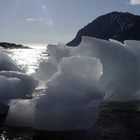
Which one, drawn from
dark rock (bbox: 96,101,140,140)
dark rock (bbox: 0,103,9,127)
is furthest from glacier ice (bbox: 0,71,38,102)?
dark rock (bbox: 96,101,140,140)

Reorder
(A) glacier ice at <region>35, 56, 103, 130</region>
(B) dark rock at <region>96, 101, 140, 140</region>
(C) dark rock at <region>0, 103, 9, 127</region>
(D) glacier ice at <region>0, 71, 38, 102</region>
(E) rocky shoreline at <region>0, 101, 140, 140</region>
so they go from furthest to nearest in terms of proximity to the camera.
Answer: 1. (D) glacier ice at <region>0, 71, 38, 102</region>
2. (C) dark rock at <region>0, 103, 9, 127</region>
3. (A) glacier ice at <region>35, 56, 103, 130</region>
4. (B) dark rock at <region>96, 101, 140, 140</region>
5. (E) rocky shoreline at <region>0, 101, 140, 140</region>

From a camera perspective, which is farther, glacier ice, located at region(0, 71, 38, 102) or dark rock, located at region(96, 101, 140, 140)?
glacier ice, located at region(0, 71, 38, 102)

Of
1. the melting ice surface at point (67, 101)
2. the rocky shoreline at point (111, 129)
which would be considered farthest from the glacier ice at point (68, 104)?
the rocky shoreline at point (111, 129)

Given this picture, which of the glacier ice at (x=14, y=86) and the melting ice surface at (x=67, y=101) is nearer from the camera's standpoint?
the melting ice surface at (x=67, y=101)

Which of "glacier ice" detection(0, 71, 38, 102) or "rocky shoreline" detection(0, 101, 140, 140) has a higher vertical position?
"glacier ice" detection(0, 71, 38, 102)

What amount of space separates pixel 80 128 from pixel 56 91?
197cm

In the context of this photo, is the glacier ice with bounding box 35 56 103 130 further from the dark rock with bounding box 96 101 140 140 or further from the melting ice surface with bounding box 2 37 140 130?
the dark rock with bounding box 96 101 140 140

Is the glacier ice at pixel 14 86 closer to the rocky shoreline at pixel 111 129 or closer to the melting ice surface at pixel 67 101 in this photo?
the melting ice surface at pixel 67 101

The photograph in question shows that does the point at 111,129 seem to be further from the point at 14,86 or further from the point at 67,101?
the point at 14,86

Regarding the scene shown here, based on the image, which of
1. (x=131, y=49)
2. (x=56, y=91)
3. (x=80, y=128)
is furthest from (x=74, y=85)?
(x=131, y=49)

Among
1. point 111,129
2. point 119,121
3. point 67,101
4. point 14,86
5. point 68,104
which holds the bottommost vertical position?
point 111,129

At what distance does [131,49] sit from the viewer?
86.5 ft

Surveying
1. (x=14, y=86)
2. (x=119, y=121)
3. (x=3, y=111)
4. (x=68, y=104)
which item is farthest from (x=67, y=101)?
(x=14, y=86)

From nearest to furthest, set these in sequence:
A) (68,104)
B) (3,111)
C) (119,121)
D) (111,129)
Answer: (68,104) < (111,129) < (119,121) < (3,111)
